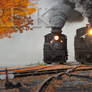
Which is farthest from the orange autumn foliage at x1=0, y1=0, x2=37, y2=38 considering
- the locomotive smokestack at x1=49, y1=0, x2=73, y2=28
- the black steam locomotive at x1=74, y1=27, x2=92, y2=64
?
the black steam locomotive at x1=74, y1=27, x2=92, y2=64

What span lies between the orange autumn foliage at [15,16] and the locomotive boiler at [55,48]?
5.81 feet

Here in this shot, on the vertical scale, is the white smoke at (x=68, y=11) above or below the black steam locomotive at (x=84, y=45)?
above

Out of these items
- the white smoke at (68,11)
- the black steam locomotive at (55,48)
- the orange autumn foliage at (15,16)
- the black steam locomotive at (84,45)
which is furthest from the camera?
the white smoke at (68,11)

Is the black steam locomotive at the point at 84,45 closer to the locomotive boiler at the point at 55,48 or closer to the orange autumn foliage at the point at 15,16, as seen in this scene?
the locomotive boiler at the point at 55,48

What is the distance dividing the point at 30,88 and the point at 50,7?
7.29 meters

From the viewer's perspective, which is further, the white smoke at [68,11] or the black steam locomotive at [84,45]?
the white smoke at [68,11]

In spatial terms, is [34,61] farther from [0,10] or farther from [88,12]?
[88,12]

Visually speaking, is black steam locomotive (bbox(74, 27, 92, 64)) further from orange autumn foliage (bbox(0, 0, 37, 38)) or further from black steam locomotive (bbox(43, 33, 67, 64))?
orange autumn foliage (bbox(0, 0, 37, 38))

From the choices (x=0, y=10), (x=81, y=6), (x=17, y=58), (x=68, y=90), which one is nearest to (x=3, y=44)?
(x=17, y=58)

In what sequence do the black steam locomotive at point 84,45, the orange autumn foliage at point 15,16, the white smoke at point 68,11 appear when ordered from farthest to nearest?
the white smoke at point 68,11 → the orange autumn foliage at point 15,16 → the black steam locomotive at point 84,45

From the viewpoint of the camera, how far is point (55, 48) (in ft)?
27.5

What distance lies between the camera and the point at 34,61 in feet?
32.0

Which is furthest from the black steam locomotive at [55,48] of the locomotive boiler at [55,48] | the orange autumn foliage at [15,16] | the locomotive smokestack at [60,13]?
the orange autumn foliage at [15,16]

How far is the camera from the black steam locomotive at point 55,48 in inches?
330
